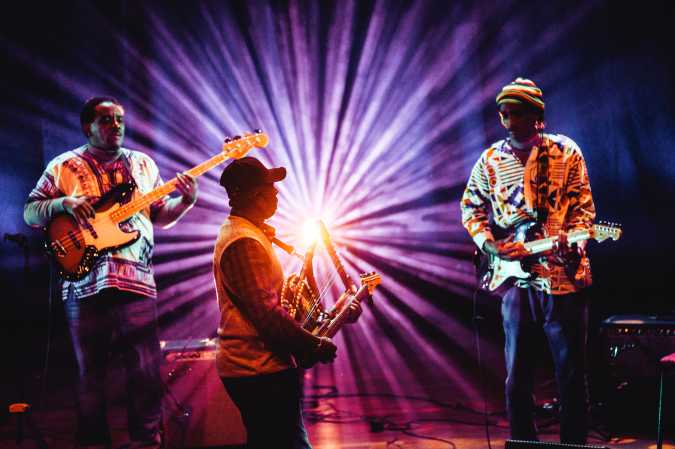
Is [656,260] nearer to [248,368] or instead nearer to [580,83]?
[580,83]

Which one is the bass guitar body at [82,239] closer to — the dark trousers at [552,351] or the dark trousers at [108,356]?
the dark trousers at [108,356]

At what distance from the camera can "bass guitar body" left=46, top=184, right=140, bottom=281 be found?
4.25 m

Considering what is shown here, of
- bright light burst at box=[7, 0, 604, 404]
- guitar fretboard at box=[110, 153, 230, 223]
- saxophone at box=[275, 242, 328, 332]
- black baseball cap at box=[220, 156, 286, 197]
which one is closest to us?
black baseball cap at box=[220, 156, 286, 197]

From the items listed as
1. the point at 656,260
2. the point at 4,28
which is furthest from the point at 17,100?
the point at 656,260

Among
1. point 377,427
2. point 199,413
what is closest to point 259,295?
point 199,413

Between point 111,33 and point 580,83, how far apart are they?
4.28 m

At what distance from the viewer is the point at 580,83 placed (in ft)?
20.8

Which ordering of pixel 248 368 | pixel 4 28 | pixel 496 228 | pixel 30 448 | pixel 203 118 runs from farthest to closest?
1. pixel 203 118
2. pixel 4 28
3. pixel 30 448
4. pixel 496 228
5. pixel 248 368

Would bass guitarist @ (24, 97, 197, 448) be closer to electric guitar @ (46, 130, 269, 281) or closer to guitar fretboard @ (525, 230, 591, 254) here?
electric guitar @ (46, 130, 269, 281)

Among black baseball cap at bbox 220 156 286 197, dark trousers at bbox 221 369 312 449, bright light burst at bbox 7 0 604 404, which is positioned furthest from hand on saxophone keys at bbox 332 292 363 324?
bright light burst at bbox 7 0 604 404

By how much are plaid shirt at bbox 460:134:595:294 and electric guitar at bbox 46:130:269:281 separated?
215 centimetres

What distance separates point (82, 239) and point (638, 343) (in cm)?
357

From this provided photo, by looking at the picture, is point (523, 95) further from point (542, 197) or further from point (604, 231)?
point (604, 231)

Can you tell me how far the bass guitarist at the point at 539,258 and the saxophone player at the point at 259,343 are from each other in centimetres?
141
